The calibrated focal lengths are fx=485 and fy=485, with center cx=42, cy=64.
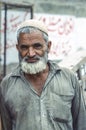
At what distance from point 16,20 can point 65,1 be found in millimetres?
1411

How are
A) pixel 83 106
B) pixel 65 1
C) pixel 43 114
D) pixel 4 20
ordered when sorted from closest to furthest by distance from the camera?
pixel 43 114 → pixel 83 106 → pixel 4 20 → pixel 65 1

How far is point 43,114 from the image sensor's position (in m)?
3.25

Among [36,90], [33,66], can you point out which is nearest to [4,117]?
[36,90]

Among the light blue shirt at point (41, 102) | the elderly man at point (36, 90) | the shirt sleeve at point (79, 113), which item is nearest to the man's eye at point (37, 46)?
the elderly man at point (36, 90)

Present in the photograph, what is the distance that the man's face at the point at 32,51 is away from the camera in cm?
326

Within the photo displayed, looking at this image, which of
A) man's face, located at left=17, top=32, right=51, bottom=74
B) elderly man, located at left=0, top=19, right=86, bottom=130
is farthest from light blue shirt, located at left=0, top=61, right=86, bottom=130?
man's face, located at left=17, top=32, right=51, bottom=74

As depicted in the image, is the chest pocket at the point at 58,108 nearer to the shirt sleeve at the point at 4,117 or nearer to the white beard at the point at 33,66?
the white beard at the point at 33,66

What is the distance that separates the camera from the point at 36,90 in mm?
3312

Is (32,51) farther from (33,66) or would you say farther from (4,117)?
(4,117)

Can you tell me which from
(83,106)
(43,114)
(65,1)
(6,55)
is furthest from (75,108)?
(65,1)

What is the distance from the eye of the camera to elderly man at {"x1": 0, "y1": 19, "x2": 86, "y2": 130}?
3.26 meters

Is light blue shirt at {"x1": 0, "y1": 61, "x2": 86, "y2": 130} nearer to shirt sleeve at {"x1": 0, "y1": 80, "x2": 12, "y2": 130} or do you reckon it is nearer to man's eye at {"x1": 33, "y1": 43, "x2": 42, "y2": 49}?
shirt sleeve at {"x1": 0, "y1": 80, "x2": 12, "y2": 130}

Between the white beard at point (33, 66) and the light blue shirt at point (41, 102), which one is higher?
the white beard at point (33, 66)

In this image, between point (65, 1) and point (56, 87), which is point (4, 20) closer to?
point (65, 1)
